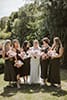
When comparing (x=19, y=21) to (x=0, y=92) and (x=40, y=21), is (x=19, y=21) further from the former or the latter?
(x=0, y=92)

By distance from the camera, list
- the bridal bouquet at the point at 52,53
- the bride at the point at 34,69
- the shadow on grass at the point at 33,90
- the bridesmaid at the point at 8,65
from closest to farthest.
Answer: the shadow on grass at the point at 33,90
the bridal bouquet at the point at 52,53
the bridesmaid at the point at 8,65
the bride at the point at 34,69

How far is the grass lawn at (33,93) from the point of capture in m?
9.42

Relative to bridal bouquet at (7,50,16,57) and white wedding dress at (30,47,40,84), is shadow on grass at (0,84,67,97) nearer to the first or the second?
white wedding dress at (30,47,40,84)

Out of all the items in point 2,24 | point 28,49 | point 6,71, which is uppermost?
point 2,24

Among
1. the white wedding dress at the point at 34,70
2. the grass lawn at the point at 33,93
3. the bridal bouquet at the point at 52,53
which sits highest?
the bridal bouquet at the point at 52,53

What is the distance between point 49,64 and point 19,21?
511 inches

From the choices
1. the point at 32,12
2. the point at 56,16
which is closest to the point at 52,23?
the point at 56,16

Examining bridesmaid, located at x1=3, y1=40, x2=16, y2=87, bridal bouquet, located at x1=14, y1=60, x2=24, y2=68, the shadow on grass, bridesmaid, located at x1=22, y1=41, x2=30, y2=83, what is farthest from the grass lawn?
bridal bouquet, located at x1=14, y1=60, x2=24, y2=68

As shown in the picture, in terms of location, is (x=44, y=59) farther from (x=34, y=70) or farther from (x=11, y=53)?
(x=11, y=53)

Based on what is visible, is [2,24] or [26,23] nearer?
[26,23]

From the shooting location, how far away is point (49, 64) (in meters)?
10.7

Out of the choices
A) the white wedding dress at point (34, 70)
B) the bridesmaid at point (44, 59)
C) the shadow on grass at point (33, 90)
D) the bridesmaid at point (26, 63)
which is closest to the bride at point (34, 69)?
the white wedding dress at point (34, 70)

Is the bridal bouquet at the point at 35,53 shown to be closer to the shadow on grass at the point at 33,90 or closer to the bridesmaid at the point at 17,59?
the bridesmaid at the point at 17,59

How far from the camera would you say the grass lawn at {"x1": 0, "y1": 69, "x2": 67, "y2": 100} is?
30.9ft
